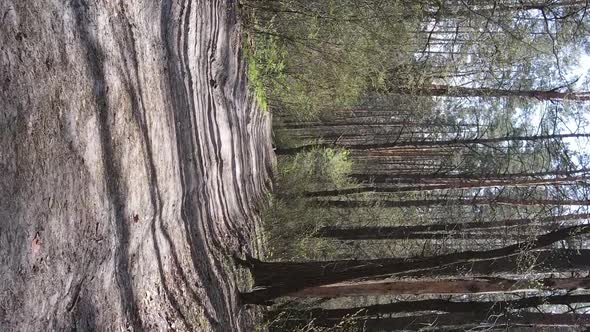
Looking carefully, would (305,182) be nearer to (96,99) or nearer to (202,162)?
(202,162)

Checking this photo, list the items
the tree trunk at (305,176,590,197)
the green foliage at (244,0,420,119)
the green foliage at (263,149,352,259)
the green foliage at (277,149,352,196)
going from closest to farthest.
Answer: the green foliage at (244,0,420,119), the green foliage at (263,149,352,259), the tree trunk at (305,176,590,197), the green foliage at (277,149,352,196)

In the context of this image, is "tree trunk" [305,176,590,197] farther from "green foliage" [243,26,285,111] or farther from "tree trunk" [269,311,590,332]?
"tree trunk" [269,311,590,332]

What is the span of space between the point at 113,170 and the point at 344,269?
3.29m

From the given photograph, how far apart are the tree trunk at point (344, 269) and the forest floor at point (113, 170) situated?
417mm

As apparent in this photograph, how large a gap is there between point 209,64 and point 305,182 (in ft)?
20.8

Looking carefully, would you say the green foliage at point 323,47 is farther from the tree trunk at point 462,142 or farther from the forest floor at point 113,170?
the tree trunk at point 462,142

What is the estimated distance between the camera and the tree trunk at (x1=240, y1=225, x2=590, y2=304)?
20.2 feet

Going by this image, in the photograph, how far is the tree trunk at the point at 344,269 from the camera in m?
6.16

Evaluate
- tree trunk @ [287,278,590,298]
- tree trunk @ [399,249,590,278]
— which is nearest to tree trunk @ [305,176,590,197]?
tree trunk @ [399,249,590,278]

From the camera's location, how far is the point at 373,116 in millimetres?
21953

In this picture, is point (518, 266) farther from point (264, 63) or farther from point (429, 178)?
point (429, 178)

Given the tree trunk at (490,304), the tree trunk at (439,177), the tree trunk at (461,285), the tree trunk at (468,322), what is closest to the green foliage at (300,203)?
the tree trunk at (439,177)

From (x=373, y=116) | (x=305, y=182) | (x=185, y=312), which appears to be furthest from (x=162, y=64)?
(x=373, y=116)

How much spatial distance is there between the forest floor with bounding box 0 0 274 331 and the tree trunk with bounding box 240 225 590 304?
417 millimetres
